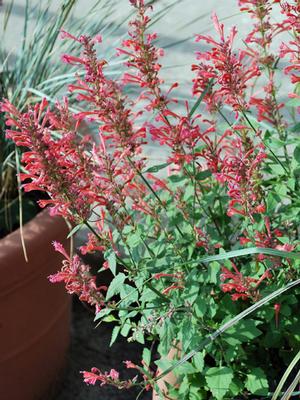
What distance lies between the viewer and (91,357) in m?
2.10

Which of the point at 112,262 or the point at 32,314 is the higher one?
the point at 112,262

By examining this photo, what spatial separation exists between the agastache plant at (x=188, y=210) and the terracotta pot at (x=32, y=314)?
12.4 inches

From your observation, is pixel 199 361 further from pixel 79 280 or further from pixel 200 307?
pixel 79 280

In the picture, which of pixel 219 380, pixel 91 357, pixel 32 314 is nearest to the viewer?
pixel 219 380

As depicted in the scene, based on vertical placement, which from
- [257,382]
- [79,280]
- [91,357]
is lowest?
[91,357]

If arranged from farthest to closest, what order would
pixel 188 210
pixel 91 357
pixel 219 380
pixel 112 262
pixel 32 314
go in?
pixel 91 357, pixel 32 314, pixel 188 210, pixel 219 380, pixel 112 262

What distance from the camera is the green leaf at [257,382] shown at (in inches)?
48.6

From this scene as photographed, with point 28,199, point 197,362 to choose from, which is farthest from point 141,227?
point 28,199

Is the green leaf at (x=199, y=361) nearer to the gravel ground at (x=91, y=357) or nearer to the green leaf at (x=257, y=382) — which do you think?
the green leaf at (x=257, y=382)

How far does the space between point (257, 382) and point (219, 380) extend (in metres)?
0.07

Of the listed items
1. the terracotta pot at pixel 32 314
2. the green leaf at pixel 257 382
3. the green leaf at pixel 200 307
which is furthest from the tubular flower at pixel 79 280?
the terracotta pot at pixel 32 314

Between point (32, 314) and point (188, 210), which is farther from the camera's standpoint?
point (32, 314)

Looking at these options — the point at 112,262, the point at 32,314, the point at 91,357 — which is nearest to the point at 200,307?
the point at 112,262

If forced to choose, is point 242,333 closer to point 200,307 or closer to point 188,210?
point 200,307
